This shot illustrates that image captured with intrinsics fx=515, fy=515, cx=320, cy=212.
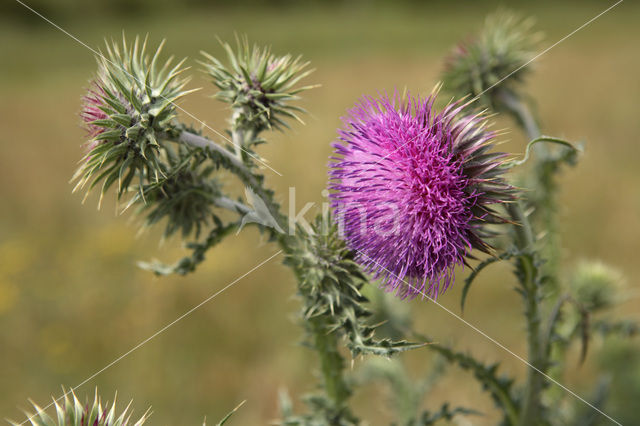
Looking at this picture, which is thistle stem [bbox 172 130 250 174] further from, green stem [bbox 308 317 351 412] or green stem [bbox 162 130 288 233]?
green stem [bbox 308 317 351 412]

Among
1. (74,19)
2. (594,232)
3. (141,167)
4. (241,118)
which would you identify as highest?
(74,19)

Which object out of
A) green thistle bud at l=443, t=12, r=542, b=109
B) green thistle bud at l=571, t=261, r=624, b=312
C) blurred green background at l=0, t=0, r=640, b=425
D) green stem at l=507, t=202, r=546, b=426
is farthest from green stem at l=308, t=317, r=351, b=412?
green thistle bud at l=571, t=261, r=624, b=312

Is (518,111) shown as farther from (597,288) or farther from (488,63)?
(597,288)

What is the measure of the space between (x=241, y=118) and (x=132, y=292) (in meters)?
4.87

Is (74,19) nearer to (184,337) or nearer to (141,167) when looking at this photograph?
(184,337)

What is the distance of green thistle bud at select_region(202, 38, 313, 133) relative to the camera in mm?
2781

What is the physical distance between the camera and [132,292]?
6.91 metres

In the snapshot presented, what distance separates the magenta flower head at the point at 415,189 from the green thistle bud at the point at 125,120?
0.92 metres

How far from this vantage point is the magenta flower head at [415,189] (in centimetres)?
244

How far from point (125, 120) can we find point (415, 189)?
56.4 inches

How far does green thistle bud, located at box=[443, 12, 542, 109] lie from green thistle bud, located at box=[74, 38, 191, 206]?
2.29 m

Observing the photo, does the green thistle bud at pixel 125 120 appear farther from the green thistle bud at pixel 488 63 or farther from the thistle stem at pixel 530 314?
the green thistle bud at pixel 488 63

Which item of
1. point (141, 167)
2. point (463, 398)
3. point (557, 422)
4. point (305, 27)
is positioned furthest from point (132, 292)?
point (305, 27)

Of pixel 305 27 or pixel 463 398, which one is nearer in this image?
pixel 463 398
